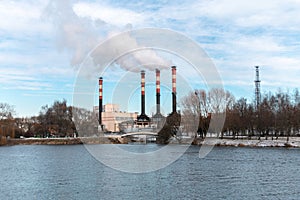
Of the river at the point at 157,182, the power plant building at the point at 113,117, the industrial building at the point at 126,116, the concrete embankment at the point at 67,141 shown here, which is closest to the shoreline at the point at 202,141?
the concrete embankment at the point at 67,141

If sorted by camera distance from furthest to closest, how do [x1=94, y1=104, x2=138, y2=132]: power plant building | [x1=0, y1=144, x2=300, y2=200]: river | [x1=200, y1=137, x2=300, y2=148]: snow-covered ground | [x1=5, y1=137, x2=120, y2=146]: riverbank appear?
[x1=94, y1=104, x2=138, y2=132]: power plant building, [x1=5, y1=137, x2=120, y2=146]: riverbank, [x1=200, y1=137, x2=300, y2=148]: snow-covered ground, [x1=0, y1=144, x2=300, y2=200]: river

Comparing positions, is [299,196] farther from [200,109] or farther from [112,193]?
[200,109]

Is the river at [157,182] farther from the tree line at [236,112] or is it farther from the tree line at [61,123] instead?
the tree line at [61,123]

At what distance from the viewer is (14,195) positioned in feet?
70.7

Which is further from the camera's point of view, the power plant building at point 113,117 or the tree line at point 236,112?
the power plant building at point 113,117

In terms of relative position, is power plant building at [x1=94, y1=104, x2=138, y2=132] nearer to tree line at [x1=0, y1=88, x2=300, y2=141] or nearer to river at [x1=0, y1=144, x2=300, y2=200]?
tree line at [x1=0, y1=88, x2=300, y2=141]

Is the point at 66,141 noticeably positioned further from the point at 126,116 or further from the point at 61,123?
the point at 126,116

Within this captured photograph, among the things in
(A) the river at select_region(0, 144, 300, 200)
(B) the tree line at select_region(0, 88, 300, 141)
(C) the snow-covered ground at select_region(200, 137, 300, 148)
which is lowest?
(A) the river at select_region(0, 144, 300, 200)

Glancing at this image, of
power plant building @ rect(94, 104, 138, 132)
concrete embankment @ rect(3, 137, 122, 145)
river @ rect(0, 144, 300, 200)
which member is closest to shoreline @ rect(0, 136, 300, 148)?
concrete embankment @ rect(3, 137, 122, 145)

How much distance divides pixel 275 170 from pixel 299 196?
1083cm

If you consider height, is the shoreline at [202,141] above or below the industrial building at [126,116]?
below

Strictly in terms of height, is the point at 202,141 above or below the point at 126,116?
below

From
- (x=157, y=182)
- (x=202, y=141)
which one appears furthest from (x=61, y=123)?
(x=157, y=182)

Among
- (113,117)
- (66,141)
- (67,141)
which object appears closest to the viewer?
(66,141)
